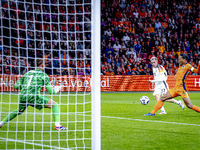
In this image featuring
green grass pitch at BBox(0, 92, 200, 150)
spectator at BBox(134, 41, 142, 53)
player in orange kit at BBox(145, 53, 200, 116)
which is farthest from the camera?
spectator at BBox(134, 41, 142, 53)

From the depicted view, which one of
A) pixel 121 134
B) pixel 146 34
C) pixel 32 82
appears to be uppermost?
pixel 146 34

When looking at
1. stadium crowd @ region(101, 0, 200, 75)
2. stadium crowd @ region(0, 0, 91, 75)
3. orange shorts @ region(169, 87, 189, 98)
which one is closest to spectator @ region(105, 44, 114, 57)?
stadium crowd @ region(101, 0, 200, 75)

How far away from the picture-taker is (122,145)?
568cm

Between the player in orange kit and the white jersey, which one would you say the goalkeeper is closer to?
the player in orange kit

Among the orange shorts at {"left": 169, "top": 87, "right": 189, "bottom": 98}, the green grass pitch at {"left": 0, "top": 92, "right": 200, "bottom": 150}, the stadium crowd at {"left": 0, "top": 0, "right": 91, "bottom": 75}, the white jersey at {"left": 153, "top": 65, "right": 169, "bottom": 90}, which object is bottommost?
the green grass pitch at {"left": 0, "top": 92, "right": 200, "bottom": 150}

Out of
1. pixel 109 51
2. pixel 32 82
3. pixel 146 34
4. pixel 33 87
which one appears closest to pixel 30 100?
pixel 33 87

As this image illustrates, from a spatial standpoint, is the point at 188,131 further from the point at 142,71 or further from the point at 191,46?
the point at 191,46

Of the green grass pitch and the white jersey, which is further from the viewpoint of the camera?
the white jersey

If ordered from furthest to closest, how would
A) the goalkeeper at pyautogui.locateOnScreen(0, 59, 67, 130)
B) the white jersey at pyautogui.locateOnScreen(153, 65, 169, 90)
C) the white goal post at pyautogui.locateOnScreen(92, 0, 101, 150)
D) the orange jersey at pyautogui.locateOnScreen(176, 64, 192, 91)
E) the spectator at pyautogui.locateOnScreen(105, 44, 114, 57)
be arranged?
the spectator at pyautogui.locateOnScreen(105, 44, 114, 57)
the white jersey at pyautogui.locateOnScreen(153, 65, 169, 90)
the orange jersey at pyautogui.locateOnScreen(176, 64, 192, 91)
the goalkeeper at pyautogui.locateOnScreen(0, 59, 67, 130)
the white goal post at pyautogui.locateOnScreen(92, 0, 101, 150)

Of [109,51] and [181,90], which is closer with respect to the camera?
[181,90]

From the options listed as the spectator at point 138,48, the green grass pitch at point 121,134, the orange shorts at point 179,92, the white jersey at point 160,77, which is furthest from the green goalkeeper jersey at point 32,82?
the spectator at point 138,48

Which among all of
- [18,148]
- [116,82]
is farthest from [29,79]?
[116,82]

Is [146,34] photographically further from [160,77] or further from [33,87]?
[33,87]

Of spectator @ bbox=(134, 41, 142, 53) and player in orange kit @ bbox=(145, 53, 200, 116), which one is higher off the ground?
spectator @ bbox=(134, 41, 142, 53)
